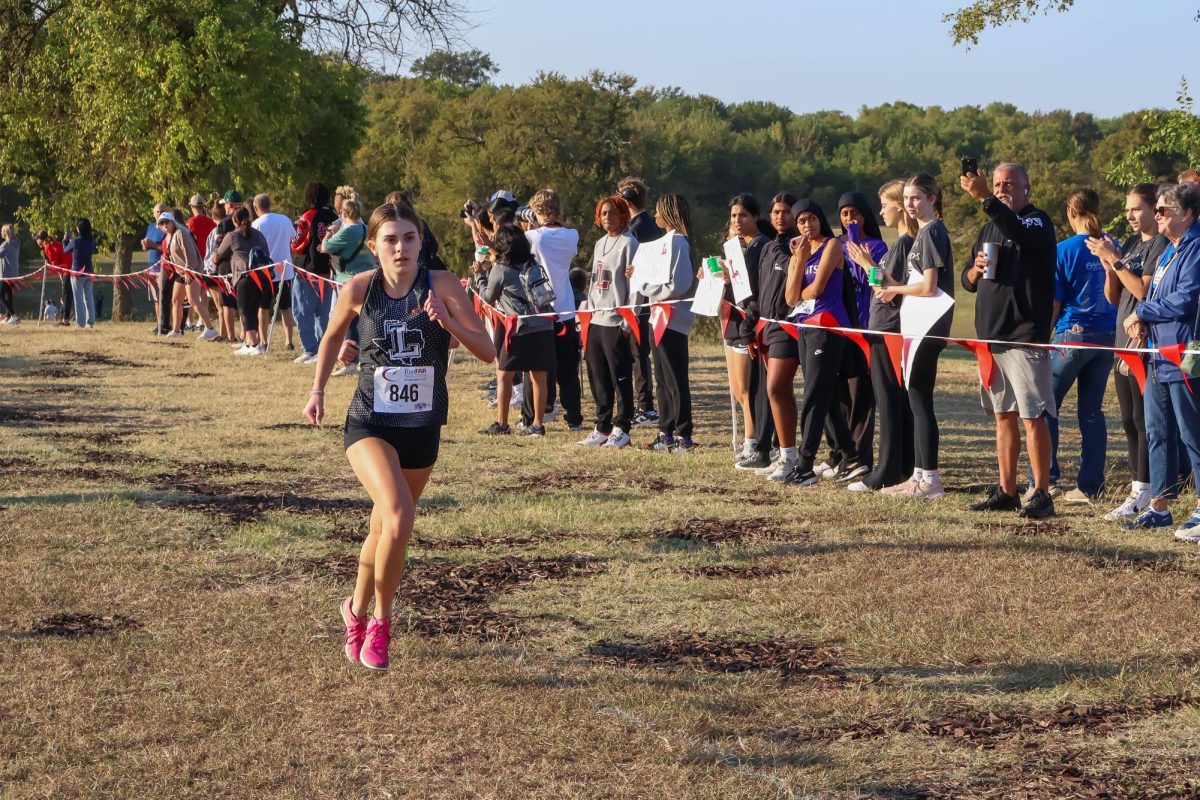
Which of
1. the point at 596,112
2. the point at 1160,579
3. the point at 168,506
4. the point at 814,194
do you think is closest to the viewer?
the point at 1160,579

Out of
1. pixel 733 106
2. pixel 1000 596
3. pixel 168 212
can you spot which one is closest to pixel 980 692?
pixel 1000 596

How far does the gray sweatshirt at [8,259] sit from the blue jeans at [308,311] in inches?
408

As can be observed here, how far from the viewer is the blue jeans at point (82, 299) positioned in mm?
24547

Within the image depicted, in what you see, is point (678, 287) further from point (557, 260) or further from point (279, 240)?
point (279, 240)

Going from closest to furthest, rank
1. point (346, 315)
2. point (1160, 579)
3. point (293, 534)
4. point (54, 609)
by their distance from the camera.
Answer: point (346, 315) < point (54, 609) < point (1160, 579) < point (293, 534)

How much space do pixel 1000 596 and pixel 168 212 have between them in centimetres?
1742

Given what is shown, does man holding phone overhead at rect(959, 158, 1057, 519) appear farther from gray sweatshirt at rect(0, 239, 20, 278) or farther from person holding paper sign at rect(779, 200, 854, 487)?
gray sweatshirt at rect(0, 239, 20, 278)

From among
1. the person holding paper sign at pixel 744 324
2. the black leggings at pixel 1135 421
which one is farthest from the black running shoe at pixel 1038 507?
the person holding paper sign at pixel 744 324

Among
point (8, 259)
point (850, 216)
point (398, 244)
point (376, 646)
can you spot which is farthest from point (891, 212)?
point (8, 259)

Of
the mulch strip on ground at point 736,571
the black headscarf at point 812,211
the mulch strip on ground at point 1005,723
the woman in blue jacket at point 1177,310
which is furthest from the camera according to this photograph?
the black headscarf at point 812,211

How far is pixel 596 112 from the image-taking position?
58.9m

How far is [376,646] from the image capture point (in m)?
5.57

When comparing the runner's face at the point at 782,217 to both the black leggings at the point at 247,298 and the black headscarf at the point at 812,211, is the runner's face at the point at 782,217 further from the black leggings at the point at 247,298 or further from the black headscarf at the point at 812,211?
the black leggings at the point at 247,298

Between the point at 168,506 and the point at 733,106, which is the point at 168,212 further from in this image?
the point at 733,106
